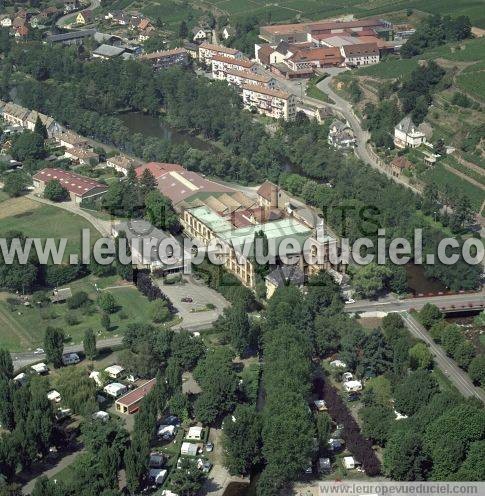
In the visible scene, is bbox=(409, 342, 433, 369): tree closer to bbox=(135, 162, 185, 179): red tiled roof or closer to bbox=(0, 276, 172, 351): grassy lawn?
bbox=(0, 276, 172, 351): grassy lawn

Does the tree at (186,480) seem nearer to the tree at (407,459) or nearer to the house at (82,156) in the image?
the tree at (407,459)

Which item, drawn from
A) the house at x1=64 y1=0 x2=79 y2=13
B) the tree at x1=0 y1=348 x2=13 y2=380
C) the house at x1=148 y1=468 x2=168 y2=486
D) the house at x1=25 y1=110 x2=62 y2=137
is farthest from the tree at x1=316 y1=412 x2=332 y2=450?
the house at x1=64 y1=0 x2=79 y2=13

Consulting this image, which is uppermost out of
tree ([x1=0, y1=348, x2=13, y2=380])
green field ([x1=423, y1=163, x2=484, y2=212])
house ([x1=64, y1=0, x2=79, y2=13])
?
tree ([x1=0, y1=348, x2=13, y2=380])

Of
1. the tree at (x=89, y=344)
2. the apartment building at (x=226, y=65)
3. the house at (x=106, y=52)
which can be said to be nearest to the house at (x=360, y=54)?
the apartment building at (x=226, y=65)

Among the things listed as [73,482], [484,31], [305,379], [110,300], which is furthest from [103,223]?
[484,31]

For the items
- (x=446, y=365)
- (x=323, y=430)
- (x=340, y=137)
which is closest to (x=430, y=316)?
(x=446, y=365)

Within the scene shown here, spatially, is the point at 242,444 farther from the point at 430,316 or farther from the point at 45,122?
the point at 45,122

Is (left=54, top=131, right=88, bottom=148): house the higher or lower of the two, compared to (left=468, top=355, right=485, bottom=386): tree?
lower
